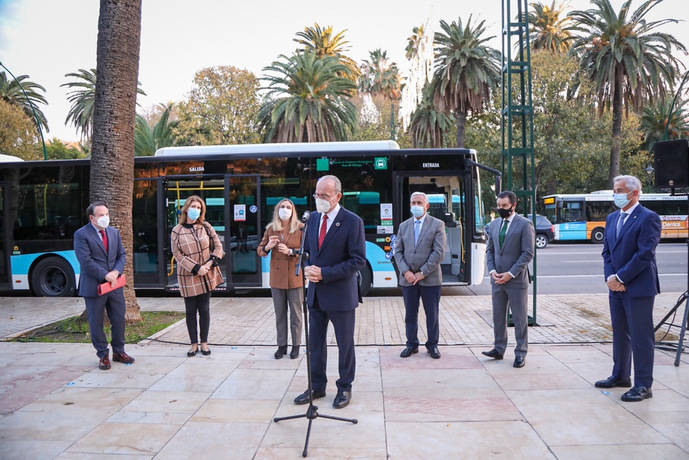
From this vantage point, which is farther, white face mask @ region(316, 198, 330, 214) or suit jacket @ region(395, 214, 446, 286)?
suit jacket @ region(395, 214, 446, 286)

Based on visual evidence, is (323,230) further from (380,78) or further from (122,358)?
(380,78)

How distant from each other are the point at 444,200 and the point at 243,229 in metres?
4.41

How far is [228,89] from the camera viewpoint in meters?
30.2

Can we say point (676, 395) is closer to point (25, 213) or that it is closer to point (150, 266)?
point (150, 266)

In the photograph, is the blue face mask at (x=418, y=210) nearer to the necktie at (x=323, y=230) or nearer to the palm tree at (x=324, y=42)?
the necktie at (x=323, y=230)

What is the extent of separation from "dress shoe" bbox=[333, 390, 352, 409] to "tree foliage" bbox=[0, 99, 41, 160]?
29727mm

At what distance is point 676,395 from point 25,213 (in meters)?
12.9

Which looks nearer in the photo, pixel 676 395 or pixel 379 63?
pixel 676 395

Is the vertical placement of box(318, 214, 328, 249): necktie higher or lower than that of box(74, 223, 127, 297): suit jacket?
higher

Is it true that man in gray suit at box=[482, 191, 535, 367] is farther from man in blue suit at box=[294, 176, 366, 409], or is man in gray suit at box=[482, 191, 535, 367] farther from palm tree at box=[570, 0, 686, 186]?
palm tree at box=[570, 0, 686, 186]

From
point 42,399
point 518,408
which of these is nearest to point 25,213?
point 42,399

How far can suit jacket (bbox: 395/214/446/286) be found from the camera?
6797 mm

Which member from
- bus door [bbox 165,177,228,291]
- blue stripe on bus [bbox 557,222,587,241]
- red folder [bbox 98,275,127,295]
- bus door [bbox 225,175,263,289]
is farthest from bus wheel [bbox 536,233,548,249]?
red folder [bbox 98,275,127,295]

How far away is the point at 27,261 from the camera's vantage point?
1252cm
